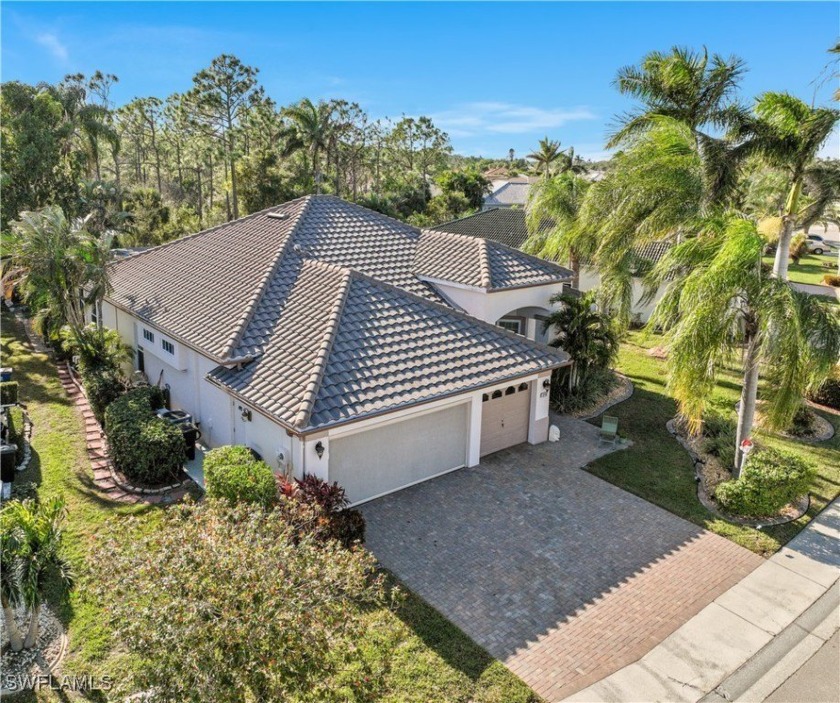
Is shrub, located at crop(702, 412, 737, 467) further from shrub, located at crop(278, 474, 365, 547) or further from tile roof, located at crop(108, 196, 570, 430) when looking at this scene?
shrub, located at crop(278, 474, 365, 547)

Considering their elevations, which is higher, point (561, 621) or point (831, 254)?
point (831, 254)

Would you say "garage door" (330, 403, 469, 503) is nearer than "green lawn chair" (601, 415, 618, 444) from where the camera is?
Yes

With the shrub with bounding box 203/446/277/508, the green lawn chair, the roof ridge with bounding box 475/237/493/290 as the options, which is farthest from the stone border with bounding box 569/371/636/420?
the shrub with bounding box 203/446/277/508

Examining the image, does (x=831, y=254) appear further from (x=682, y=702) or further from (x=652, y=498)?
(x=682, y=702)

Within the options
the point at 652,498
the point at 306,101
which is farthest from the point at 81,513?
the point at 306,101

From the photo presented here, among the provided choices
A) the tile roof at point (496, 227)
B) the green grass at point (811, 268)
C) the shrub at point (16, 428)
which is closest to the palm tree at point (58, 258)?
the shrub at point (16, 428)

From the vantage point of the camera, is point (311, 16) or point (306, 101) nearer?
point (311, 16)
